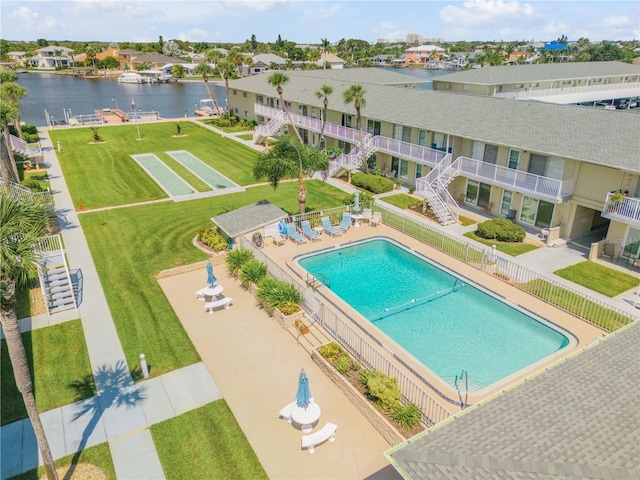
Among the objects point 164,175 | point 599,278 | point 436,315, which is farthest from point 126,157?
point 599,278

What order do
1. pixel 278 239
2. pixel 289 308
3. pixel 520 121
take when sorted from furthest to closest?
pixel 520 121 < pixel 278 239 < pixel 289 308

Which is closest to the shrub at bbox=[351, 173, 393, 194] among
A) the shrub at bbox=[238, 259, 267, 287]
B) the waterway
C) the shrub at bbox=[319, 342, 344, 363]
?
the shrub at bbox=[238, 259, 267, 287]

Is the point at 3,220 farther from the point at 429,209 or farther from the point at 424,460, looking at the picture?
the point at 429,209

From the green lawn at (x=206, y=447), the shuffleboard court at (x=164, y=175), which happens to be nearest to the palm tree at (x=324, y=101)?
the shuffleboard court at (x=164, y=175)

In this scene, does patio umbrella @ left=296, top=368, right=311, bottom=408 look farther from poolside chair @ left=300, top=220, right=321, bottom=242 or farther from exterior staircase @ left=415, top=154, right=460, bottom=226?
exterior staircase @ left=415, top=154, right=460, bottom=226

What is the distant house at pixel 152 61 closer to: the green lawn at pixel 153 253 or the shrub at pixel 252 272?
the green lawn at pixel 153 253

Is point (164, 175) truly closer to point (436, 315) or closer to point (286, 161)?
point (286, 161)

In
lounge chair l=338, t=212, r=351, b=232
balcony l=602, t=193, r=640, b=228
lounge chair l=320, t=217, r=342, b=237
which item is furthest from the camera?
lounge chair l=338, t=212, r=351, b=232
